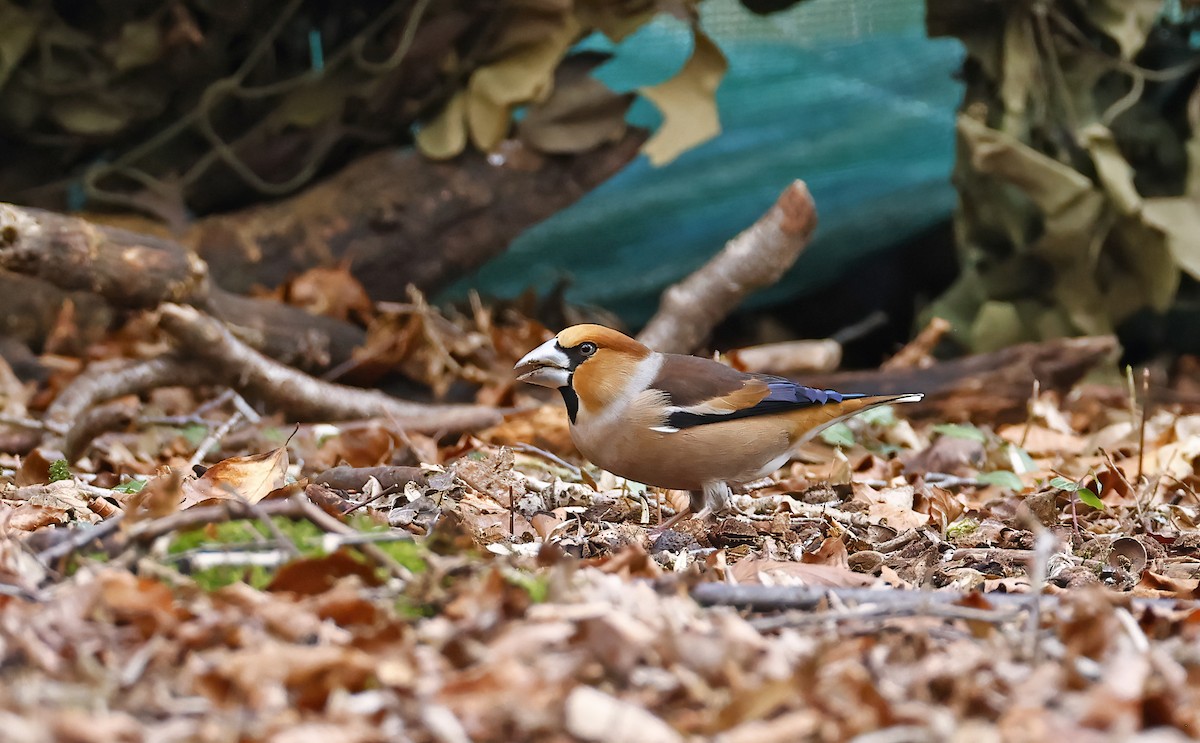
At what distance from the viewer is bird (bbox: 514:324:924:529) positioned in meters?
3.88

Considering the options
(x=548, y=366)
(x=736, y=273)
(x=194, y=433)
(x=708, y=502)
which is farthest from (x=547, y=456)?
(x=736, y=273)

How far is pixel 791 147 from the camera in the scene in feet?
24.9

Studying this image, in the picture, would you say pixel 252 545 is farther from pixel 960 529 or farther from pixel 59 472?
pixel 960 529

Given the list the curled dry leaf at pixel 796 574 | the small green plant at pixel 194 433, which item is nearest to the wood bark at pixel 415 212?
the small green plant at pixel 194 433

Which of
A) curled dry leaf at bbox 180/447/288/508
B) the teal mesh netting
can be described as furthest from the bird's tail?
the teal mesh netting

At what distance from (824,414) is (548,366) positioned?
0.97 m

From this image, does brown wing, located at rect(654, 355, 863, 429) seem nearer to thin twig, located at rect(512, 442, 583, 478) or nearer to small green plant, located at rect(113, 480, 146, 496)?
thin twig, located at rect(512, 442, 583, 478)

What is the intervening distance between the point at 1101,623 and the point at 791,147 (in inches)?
226

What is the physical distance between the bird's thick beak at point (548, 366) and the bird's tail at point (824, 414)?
76cm

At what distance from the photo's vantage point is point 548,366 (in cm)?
406

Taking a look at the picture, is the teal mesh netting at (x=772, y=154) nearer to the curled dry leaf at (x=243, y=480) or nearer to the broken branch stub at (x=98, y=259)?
the broken branch stub at (x=98, y=259)

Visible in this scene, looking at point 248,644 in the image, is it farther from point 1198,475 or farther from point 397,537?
point 1198,475

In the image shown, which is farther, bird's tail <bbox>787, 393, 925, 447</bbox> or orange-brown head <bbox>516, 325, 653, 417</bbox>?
bird's tail <bbox>787, 393, 925, 447</bbox>

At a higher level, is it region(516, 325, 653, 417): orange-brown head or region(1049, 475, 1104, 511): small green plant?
region(516, 325, 653, 417): orange-brown head
